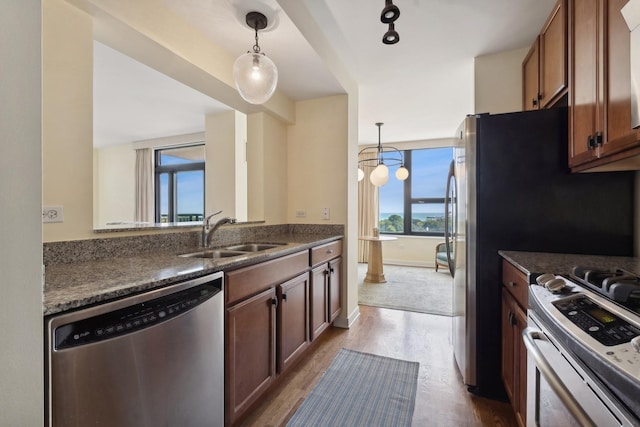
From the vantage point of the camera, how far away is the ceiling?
1892 millimetres

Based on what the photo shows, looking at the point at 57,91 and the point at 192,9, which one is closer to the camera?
the point at 57,91

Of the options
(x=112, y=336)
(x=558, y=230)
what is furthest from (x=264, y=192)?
(x=558, y=230)

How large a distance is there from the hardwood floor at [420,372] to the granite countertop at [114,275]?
3.03 feet

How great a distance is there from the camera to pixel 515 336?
145 cm

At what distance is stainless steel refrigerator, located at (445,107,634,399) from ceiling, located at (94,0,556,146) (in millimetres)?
921

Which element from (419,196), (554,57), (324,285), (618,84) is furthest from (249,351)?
(419,196)

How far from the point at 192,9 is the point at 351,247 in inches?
90.5

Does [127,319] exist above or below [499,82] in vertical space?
below

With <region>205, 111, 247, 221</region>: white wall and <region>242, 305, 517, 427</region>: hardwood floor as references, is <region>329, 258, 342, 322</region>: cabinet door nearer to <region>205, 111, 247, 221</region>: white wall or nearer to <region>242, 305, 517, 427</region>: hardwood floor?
<region>242, 305, 517, 427</region>: hardwood floor

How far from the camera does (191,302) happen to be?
3.74 feet

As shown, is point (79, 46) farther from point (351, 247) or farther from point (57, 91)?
point (351, 247)

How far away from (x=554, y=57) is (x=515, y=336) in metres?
1.74

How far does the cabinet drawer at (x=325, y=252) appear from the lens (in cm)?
226

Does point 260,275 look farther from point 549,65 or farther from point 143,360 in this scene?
point 549,65
